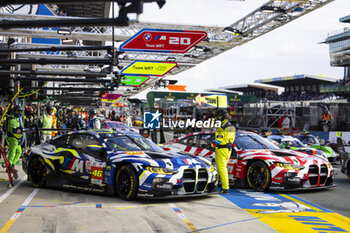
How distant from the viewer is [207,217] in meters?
6.80

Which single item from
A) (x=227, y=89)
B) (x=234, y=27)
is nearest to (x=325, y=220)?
(x=234, y=27)

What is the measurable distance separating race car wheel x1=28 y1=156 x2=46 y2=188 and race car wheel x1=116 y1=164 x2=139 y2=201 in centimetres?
210

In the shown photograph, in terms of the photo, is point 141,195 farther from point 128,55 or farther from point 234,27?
point 128,55

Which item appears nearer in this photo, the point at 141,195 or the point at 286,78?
the point at 141,195

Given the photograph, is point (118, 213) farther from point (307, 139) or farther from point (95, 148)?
point (307, 139)

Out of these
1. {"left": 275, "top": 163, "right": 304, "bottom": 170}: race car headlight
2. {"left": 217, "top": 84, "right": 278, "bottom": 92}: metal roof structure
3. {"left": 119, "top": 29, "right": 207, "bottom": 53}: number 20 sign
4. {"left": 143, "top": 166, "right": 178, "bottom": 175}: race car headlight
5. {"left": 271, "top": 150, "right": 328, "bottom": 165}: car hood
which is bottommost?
{"left": 275, "top": 163, "right": 304, "bottom": 170}: race car headlight

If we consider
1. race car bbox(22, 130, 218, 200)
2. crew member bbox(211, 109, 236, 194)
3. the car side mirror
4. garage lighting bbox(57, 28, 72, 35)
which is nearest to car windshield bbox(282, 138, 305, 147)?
crew member bbox(211, 109, 236, 194)

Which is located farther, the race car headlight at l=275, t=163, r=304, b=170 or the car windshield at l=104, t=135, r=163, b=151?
Result: the race car headlight at l=275, t=163, r=304, b=170

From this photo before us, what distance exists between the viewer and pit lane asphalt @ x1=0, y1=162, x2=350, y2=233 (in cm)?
603

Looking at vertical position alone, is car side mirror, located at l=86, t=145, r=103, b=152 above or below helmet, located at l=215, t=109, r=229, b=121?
below

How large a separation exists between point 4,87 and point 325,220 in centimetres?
868

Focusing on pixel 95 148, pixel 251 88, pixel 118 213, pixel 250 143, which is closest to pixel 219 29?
pixel 250 143

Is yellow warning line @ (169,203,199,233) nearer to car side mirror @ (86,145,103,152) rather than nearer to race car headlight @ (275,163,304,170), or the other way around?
car side mirror @ (86,145,103,152)

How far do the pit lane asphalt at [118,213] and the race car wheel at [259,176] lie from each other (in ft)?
2.87
